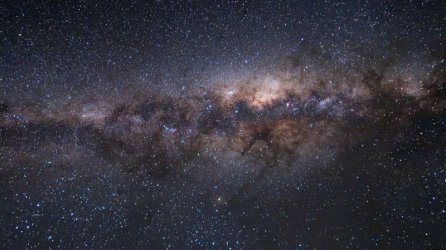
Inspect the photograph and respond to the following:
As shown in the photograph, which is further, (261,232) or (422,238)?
(422,238)

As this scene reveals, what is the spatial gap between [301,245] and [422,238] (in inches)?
193

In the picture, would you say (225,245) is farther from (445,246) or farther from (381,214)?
(445,246)

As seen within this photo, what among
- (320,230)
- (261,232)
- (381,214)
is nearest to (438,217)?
(381,214)

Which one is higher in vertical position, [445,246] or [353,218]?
[353,218]

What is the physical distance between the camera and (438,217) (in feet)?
36.9

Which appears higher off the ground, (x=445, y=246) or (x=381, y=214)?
(x=381, y=214)

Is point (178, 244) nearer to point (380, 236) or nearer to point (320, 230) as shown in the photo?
point (320, 230)

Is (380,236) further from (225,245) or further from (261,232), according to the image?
(225,245)

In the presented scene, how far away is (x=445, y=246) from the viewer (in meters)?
12.6

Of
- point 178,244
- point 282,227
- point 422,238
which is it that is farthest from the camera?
point 422,238

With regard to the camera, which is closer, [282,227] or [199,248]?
[199,248]

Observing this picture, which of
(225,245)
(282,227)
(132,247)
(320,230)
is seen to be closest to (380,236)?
(320,230)

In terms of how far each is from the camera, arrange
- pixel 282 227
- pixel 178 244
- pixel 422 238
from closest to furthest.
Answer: pixel 178 244, pixel 282 227, pixel 422 238

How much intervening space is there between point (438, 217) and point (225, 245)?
7.93 metres
